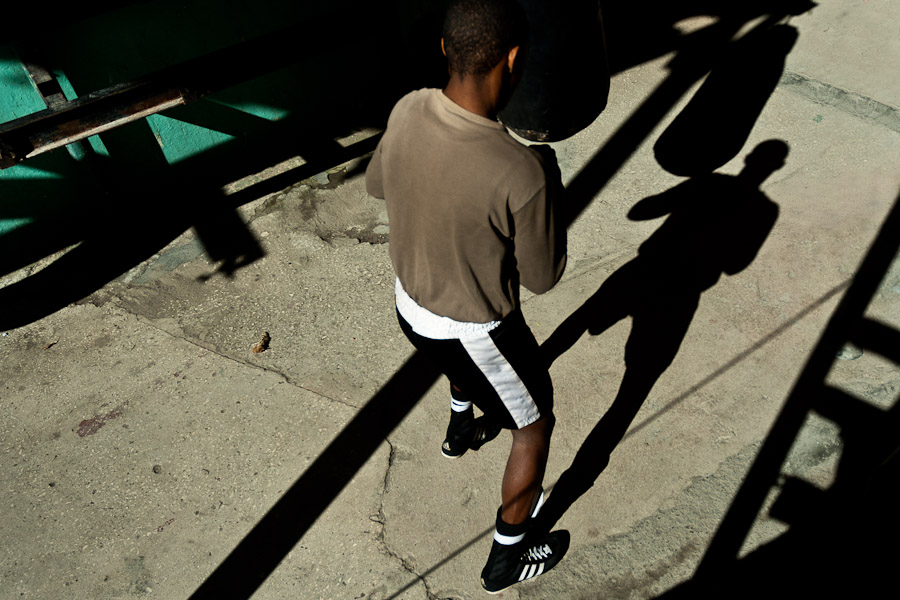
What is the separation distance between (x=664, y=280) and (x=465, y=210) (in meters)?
2.28

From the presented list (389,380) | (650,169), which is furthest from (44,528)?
(650,169)

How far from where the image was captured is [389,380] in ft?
11.7

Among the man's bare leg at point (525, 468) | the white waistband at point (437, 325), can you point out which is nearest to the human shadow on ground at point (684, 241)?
the man's bare leg at point (525, 468)

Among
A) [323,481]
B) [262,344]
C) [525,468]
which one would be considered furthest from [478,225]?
[262,344]

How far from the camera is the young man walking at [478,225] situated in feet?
6.09

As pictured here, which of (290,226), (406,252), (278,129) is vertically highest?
(406,252)

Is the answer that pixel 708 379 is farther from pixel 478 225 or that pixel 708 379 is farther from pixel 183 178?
pixel 183 178

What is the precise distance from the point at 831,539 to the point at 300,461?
7.66 feet

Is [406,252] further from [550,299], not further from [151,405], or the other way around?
[151,405]

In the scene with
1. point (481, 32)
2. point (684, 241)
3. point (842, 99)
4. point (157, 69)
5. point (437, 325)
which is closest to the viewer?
point (481, 32)

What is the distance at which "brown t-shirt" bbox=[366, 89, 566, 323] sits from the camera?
188 centimetres

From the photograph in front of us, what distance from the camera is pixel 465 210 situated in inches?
75.8

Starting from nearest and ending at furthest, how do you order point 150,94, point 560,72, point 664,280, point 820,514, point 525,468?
1. point 560,72
2. point 525,468
3. point 820,514
4. point 150,94
5. point 664,280

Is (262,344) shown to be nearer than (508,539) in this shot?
No
